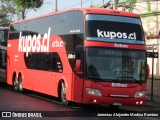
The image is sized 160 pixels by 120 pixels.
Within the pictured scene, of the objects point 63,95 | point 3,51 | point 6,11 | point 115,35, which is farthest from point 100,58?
point 6,11

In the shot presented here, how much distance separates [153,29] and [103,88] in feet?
52.1

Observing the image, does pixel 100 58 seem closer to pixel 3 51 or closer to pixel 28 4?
pixel 3 51

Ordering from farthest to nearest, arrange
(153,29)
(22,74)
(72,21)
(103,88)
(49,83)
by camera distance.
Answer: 1. (153,29)
2. (22,74)
3. (49,83)
4. (72,21)
5. (103,88)

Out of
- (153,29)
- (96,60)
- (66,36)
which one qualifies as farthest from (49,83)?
(153,29)

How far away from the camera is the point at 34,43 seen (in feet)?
75.9

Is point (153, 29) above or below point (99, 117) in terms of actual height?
above

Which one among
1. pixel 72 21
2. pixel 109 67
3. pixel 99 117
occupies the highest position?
pixel 72 21

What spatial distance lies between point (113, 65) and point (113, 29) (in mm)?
1377

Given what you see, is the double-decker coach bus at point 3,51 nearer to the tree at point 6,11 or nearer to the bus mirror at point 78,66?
the bus mirror at point 78,66

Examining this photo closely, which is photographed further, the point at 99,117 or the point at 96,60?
the point at 96,60

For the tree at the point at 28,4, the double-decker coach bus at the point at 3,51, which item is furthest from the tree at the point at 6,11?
the double-decker coach bus at the point at 3,51

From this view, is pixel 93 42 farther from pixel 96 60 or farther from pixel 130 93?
pixel 130 93

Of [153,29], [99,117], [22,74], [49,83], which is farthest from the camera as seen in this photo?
[153,29]

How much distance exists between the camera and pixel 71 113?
53.8ft
